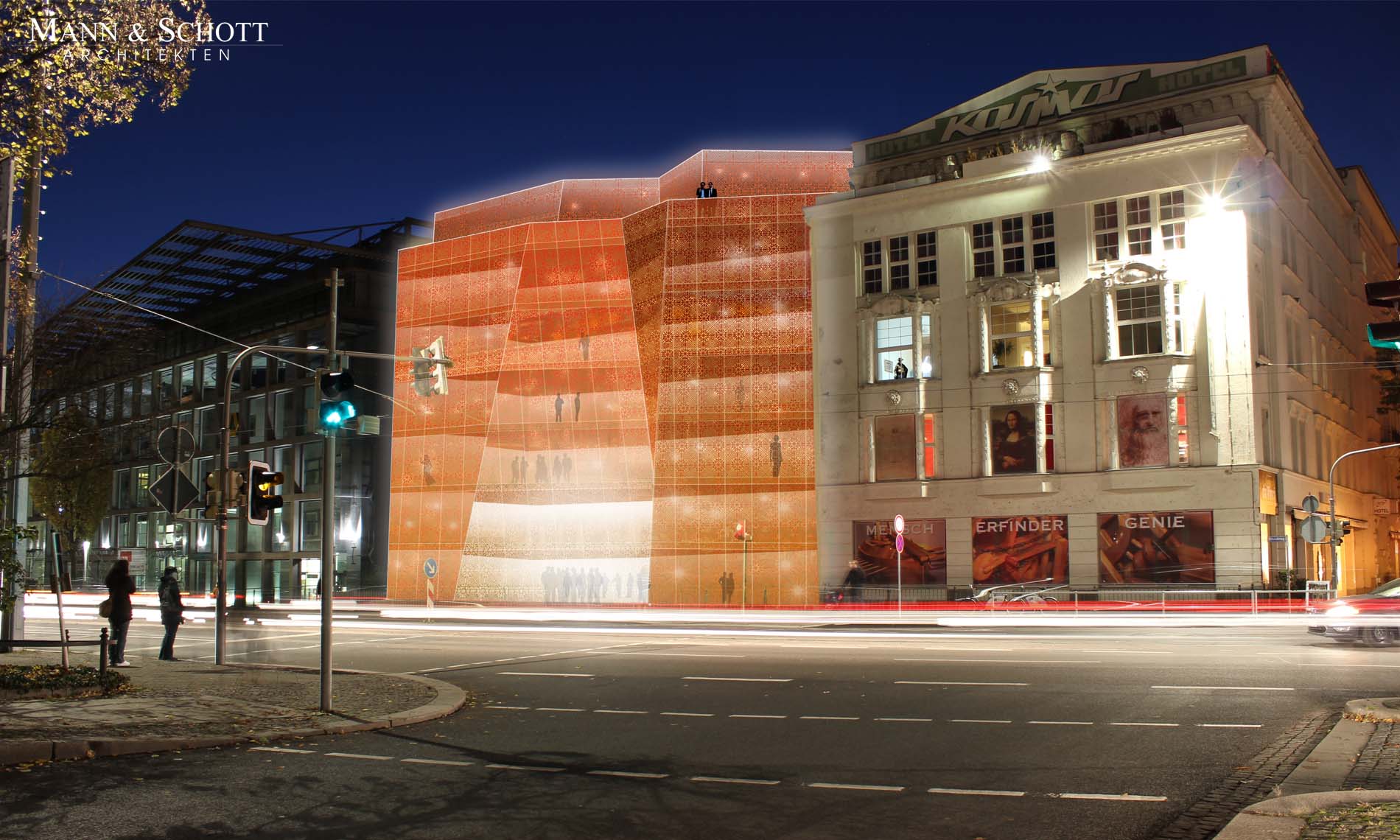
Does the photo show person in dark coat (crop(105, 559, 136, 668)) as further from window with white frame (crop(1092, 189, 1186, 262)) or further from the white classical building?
window with white frame (crop(1092, 189, 1186, 262))

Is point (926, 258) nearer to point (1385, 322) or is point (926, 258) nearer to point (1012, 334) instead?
point (1012, 334)

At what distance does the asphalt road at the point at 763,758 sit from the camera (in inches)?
310

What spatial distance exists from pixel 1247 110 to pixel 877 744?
3769 cm

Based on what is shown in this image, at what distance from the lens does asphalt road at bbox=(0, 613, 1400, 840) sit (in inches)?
310

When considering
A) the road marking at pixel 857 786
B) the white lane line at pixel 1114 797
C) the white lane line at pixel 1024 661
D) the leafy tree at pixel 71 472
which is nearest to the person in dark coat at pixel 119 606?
the leafy tree at pixel 71 472

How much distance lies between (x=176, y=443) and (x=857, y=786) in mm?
12312

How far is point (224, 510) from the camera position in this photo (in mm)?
18312

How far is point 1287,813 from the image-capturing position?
7.14 metres

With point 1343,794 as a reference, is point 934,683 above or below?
below

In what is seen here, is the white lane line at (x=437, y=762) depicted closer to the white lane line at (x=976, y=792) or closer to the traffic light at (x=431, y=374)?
the white lane line at (x=976, y=792)

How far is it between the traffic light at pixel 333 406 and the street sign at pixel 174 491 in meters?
4.45

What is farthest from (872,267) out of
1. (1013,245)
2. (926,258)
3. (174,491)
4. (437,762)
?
(437,762)

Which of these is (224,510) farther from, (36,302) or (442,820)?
(442,820)

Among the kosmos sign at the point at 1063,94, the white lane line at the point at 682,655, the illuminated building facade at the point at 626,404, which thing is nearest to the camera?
the white lane line at the point at 682,655
